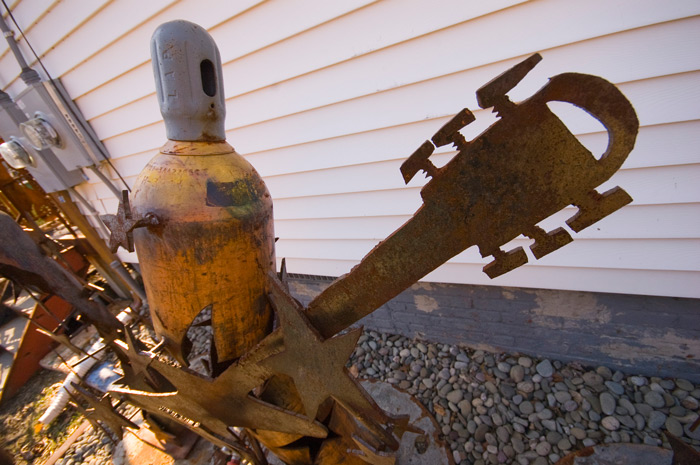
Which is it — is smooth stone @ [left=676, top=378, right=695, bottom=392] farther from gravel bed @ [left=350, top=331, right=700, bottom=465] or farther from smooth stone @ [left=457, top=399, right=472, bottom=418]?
smooth stone @ [left=457, top=399, right=472, bottom=418]

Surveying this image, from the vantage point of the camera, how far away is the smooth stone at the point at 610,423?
1.96 meters

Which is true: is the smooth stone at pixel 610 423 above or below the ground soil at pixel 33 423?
below

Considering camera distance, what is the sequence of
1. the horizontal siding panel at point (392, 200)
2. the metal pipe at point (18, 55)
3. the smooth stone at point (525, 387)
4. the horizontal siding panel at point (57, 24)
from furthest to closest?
1. the metal pipe at point (18, 55)
2. the horizontal siding panel at point (57, 24)
3. the smooth stone at point (525, 387)
4. the horizontal siding panel at point (392, 200)

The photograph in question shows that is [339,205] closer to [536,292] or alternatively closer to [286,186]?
[286,186]

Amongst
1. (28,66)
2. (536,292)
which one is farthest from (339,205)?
(28,66)

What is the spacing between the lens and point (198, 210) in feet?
2.92

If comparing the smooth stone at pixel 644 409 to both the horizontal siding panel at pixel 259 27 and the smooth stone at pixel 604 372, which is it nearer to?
the smooth stone at pixel 604 372

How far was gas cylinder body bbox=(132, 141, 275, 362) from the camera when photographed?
2.95 feet

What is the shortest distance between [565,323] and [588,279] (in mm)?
454

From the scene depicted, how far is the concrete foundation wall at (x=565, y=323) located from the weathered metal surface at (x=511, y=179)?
6.35 feet

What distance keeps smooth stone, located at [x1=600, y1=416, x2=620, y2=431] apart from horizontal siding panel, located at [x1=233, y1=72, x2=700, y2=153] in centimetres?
187

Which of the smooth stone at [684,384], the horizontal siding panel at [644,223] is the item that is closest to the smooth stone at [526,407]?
the smooth stone at [684,384]

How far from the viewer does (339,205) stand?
8.18 ft

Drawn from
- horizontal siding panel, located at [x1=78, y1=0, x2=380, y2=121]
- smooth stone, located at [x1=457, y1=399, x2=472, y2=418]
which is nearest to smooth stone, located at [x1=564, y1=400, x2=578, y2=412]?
smooth stone, located at [x1=457, y1=399, x2=472, y2=418]
